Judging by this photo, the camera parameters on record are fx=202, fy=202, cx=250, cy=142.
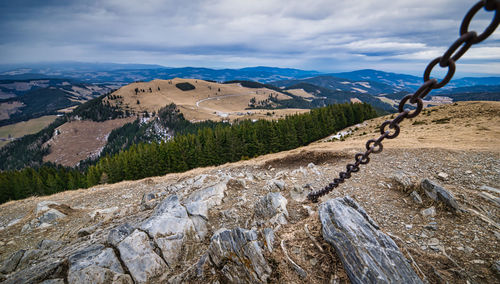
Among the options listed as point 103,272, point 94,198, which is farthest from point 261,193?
point 94,198

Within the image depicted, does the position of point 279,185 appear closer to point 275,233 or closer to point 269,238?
point 275,233

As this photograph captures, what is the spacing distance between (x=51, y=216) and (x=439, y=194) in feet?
80.5

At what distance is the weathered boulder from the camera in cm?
723

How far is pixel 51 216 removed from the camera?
15742 mm

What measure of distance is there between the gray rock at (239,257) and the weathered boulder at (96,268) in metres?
4.07

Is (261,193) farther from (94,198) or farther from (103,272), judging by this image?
(94,198)

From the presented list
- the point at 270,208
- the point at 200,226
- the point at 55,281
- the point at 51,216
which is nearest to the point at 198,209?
the point at 200,226

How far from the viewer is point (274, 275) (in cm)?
538

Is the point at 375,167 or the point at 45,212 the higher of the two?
the point at 375,167

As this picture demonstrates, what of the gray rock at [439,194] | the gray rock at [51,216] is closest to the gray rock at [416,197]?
the gray rock at [439,194]

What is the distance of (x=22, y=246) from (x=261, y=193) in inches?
635

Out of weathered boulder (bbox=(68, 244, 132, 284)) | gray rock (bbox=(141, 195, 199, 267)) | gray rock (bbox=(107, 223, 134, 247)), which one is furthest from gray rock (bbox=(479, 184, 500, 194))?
gray rock (bbox=(107, 223, 134, 247))

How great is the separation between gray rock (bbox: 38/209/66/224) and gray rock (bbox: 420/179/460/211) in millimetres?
23973

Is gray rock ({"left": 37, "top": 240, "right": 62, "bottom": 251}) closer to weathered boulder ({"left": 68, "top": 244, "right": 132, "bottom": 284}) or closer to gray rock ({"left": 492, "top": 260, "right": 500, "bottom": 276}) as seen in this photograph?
weathered boulder ({"left": 68, "top": 244, "right": 132, "bottom": 284})
